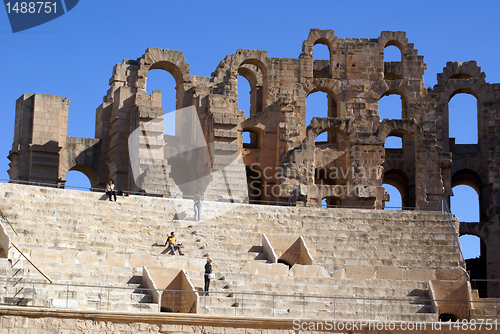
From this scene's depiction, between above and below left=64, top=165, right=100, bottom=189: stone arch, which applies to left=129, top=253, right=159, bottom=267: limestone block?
below

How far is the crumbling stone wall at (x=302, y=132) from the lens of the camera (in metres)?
32.7

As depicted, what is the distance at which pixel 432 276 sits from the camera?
81.7ft

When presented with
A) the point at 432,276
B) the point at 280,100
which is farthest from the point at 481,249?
the point at 432,276

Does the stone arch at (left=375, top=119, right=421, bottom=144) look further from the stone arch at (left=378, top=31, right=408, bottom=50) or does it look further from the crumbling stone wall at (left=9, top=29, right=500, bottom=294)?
the stone arch at (left=378, top=31, right=408, bottom=50)

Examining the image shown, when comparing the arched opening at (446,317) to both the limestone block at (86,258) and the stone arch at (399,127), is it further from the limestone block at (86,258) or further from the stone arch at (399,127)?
the stone arch at (399,127)

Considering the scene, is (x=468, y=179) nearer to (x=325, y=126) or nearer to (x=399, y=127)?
(x=399, y=127)

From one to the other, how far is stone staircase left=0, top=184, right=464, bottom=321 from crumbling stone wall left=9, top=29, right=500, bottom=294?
3962 millimetres

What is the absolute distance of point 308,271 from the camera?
931 inches

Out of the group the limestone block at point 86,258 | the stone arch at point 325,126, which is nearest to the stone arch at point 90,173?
the stone arch at point 325,126

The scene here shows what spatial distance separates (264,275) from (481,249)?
59.4ft

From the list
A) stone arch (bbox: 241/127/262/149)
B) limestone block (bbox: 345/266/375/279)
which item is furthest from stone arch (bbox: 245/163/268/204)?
limestone block (bbox: 345/266/375/279)

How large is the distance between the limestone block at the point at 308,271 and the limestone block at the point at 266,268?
224 mm

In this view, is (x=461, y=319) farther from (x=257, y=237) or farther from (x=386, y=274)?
(x=257, y=237)

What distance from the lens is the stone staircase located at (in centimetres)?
2083
